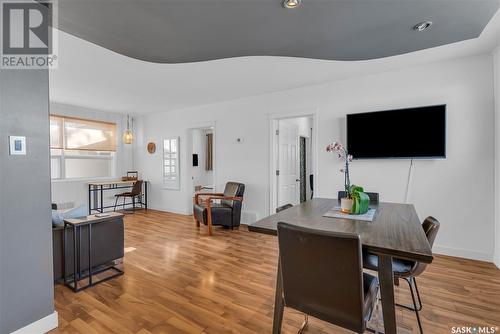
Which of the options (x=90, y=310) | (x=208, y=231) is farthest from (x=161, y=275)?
(x=208, y=231)

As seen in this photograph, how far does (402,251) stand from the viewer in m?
1.11

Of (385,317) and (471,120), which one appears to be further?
(471,120)

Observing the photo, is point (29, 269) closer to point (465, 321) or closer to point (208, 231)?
point (208, 231)

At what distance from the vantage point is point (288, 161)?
197 inches

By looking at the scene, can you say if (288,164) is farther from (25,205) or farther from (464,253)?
(25,205)

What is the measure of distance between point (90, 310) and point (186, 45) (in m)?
2.66

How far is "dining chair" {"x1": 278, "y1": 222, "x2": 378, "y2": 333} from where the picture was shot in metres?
1.11

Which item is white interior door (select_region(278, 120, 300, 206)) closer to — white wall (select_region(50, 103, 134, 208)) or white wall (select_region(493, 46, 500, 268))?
white wall (select_region(493, 46, 500, 268))

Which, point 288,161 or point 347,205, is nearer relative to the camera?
point 347,205

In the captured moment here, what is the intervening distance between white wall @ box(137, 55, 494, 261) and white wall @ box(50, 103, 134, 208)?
3.89m

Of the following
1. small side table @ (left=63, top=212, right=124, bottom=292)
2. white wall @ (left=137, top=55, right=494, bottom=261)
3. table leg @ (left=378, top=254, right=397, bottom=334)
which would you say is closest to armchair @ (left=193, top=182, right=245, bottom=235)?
white wall @ (left=137, top=55, right=494, bottom=261)

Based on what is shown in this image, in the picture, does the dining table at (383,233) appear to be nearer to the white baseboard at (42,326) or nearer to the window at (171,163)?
the white baseboard at (42,326)

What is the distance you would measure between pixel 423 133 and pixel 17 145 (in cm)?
415

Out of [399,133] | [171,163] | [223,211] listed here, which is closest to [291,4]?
[399,133]
